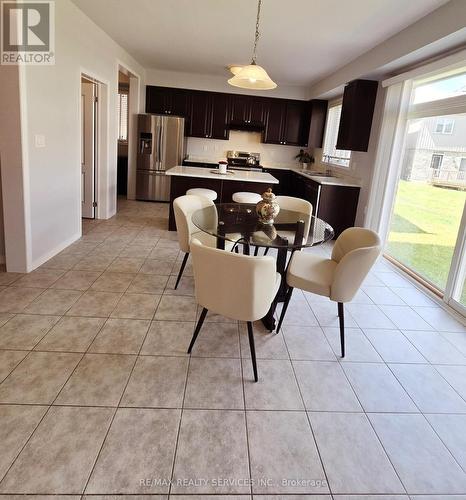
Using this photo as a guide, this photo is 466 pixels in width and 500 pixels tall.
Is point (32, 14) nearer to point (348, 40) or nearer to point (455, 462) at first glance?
point (348, 40)

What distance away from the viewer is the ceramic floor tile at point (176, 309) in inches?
110

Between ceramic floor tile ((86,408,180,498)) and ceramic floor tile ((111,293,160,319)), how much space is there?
40.0 inches

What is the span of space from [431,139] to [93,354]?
3.95 meters

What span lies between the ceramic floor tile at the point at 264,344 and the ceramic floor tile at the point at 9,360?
1334 millimetres

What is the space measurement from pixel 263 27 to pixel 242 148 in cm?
389

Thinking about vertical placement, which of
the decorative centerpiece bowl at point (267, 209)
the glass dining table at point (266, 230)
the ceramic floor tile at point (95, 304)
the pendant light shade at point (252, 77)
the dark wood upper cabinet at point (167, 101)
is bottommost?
the ceramic floor tile at point (95, 304)

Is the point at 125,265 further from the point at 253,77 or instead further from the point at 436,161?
the point at 436,161

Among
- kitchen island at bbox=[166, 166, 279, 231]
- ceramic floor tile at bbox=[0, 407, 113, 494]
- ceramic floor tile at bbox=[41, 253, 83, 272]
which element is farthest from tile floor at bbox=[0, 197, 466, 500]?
kitchen island at bbox=[166, 166, 279, 231]

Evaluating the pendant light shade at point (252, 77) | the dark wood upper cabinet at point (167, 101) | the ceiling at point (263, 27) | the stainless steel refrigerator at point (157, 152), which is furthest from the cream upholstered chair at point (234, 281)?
the dark wood upper cabinet at point (167, 101)

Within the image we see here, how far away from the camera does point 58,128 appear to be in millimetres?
3730

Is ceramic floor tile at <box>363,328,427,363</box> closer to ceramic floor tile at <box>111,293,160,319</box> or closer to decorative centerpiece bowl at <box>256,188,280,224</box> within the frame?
decorative centerpiece bowl at <box>256,188,280,224</box>

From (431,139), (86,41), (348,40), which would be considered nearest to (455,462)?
(431,139)

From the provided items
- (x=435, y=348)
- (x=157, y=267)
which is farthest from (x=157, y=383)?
(x=435, y=348)

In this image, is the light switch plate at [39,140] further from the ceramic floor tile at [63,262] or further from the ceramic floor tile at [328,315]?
the ceramic floor tile at [328,315]
